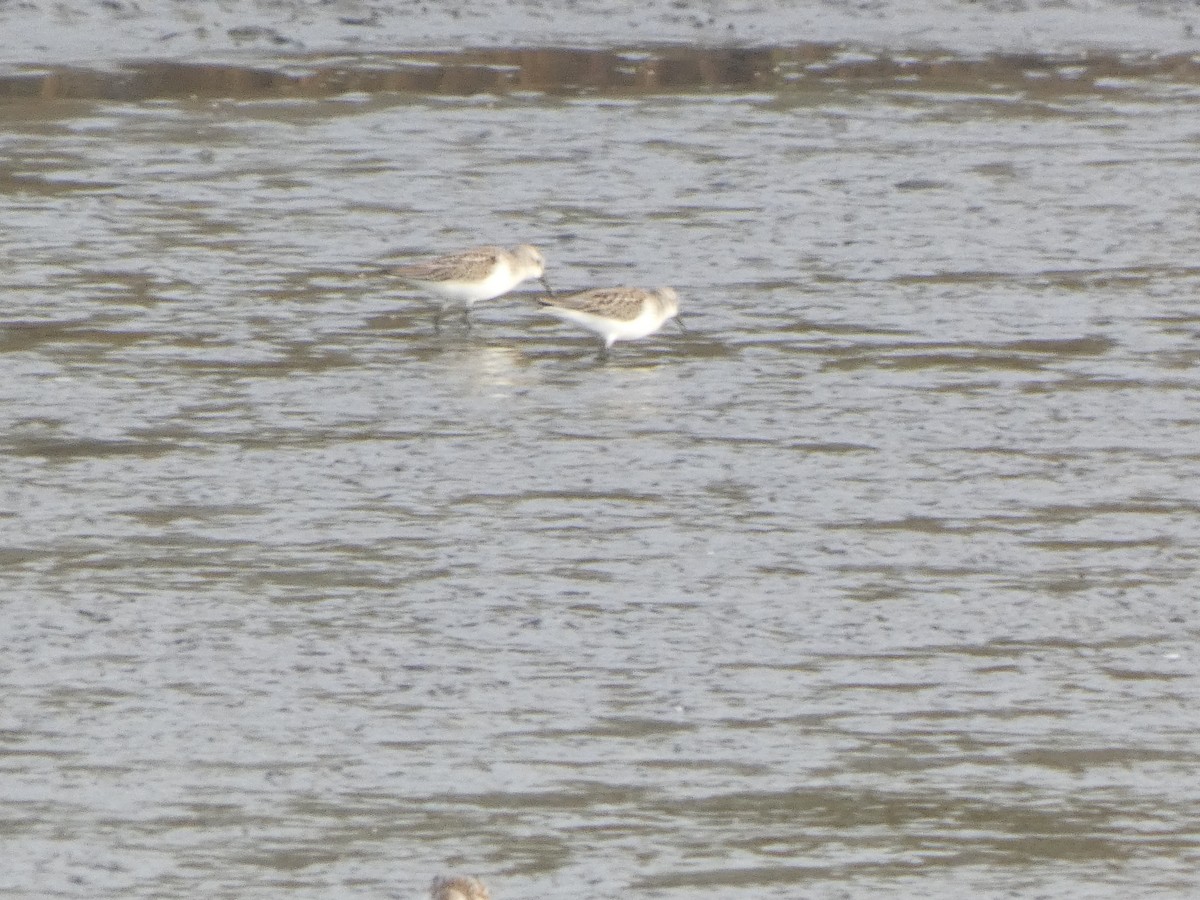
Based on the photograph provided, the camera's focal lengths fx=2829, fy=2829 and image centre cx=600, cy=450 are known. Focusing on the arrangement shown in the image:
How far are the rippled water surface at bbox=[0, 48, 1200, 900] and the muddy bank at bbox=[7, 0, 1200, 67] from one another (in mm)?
5219

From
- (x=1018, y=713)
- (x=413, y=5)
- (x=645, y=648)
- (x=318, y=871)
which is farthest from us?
(x=413, y=5)

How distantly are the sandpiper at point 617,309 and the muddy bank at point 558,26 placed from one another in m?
11.1

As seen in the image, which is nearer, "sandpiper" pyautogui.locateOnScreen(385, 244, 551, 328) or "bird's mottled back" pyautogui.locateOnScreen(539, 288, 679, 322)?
"bird's mottled back" pyautogui.locateOnScreen(539, 288, 679, 322)

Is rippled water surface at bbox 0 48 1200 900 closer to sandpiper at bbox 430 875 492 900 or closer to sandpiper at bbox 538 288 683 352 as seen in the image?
sandpiper at bbox 538 288 683 352

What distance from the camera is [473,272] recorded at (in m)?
13.9

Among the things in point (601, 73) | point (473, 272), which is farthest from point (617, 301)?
point (601, 73)

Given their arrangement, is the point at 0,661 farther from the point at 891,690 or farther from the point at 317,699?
the point at 891,690

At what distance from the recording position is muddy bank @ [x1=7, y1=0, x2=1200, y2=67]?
2448 centimetres

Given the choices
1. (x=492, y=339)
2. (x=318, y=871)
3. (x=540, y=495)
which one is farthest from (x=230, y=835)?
(x=492, y=339)

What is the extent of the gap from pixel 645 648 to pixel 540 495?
2.07 m

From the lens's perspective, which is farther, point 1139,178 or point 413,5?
point 413,5

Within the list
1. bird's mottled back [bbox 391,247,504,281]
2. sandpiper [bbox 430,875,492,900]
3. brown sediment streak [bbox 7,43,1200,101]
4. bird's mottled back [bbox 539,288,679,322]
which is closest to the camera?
sandpiper [bbox 430,875,492,900]

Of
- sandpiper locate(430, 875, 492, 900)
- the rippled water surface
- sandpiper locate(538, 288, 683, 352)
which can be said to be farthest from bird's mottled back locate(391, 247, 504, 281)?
sandpiper locate(430, 875, 492, 900)

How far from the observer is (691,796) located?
293 inches
